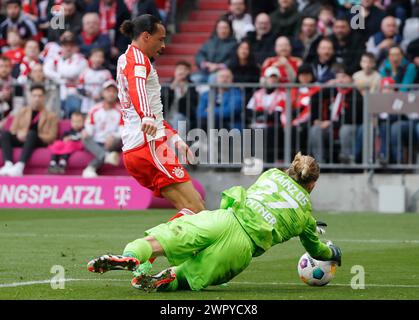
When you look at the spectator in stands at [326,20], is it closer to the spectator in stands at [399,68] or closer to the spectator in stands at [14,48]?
the spectator in stands at [399,68]

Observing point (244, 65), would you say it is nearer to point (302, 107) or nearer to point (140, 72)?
point (302, 107)

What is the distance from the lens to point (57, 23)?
84.9ft

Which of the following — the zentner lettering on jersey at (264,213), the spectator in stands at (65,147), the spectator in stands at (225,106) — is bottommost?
the spectator in stands at (65,147)

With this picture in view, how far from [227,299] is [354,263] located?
3.67 m

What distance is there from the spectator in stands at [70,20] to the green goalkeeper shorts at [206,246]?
53.4 ft

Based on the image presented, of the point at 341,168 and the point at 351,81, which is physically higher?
the point at 351,81

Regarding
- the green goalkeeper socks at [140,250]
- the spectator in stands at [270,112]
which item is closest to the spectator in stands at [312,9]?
the spectator in stands at [270,112]

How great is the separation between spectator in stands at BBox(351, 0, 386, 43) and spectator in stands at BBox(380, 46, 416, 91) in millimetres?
1251

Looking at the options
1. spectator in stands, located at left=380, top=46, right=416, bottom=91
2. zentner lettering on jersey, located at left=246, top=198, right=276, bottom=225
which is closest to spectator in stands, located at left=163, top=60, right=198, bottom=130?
spectator in stands, located at left=380, top=46, right=416, bottom=91

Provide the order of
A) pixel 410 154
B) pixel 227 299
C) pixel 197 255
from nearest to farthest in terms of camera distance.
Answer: pixel 227 299, pixel 197 255, pixel 410 154

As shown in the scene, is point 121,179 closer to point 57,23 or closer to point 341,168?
point 341,168

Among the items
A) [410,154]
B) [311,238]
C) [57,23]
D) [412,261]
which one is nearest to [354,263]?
[412,261]

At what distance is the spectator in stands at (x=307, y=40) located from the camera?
74.7 feet

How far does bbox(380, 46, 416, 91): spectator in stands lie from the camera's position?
2130 cm
